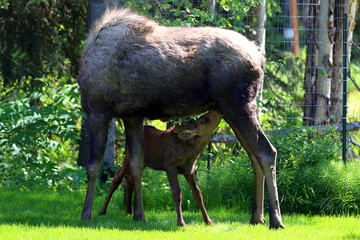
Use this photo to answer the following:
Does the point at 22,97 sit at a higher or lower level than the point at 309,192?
higher

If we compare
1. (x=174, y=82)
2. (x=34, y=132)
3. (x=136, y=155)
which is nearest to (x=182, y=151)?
(x=136, y=155)

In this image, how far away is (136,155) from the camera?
7035mm

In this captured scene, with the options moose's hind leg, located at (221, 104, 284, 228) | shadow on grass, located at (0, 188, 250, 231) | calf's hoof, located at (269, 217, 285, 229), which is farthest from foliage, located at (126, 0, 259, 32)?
calf's hoof, located at (269, 217, 285, 229)

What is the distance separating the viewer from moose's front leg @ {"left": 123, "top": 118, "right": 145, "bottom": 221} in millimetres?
7012

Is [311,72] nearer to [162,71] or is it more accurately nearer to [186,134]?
[186,134]

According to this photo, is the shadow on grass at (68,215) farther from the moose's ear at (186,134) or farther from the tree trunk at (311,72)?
the tree trunk at (311,72)

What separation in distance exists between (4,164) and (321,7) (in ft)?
22.0

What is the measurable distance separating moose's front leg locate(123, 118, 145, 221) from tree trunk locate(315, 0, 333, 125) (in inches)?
181

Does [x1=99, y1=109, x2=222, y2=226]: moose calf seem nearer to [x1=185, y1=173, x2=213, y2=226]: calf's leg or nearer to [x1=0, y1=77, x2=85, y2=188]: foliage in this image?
[x1=185, y1=173, x2=213, y2=226]: calf's leg

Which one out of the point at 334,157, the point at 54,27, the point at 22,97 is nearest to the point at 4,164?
the point at 22,97

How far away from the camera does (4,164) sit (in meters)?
10.1

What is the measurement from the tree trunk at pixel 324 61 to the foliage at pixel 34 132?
4580mm

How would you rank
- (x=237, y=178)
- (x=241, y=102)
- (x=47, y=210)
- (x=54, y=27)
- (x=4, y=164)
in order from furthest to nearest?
(x=54, y=27) → (x=4, y=164) → (x=237, y=178) → (x=47, y=210) → (x=241, y=102)

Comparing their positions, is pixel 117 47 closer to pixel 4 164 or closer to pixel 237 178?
pixel 237 178
